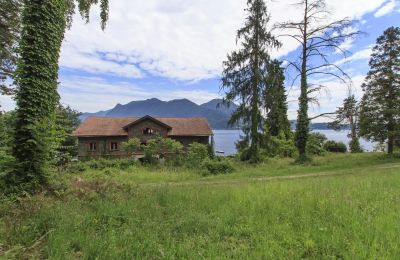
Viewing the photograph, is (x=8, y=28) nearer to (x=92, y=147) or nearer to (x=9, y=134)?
(x=9, y=134)

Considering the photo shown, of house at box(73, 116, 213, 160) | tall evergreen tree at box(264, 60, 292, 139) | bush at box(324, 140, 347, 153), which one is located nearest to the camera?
tall evergreen tree at box(264, 60, 292, 139)

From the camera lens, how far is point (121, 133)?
38969mm

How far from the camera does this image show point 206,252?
4668 mm

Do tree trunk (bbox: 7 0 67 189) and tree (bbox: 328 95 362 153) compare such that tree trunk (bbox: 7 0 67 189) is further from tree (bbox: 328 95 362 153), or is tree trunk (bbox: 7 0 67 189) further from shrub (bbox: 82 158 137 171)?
tree (bbox: 328 95 362 153)

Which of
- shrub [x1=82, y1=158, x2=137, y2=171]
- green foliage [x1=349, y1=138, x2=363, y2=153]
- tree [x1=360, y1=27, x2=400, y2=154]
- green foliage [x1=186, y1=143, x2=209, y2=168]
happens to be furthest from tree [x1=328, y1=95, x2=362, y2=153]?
shrub [x1=82, y1=158, x2=137, y2=171]

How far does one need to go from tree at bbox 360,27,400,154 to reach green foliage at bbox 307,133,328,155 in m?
6.51

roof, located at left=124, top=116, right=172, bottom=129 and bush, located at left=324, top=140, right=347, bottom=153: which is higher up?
roof, located at left=124, top=116, right=172, bottom=129

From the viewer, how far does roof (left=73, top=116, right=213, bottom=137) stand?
38594mm

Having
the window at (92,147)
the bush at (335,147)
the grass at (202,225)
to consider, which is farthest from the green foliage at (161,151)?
the bush at (335,147)

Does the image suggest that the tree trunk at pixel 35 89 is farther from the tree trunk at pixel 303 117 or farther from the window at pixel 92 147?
the window at pixel 92 147

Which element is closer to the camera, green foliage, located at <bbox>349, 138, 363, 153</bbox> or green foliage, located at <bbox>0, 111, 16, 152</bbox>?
green foliage, located at <bbox>0, 111, 16, 152</bbox>

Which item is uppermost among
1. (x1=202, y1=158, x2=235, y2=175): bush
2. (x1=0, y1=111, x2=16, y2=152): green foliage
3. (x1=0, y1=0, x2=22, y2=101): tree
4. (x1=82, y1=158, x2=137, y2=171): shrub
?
(x1=0, y1=0, x2=22, y2=101): tree

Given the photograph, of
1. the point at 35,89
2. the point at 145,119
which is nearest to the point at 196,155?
the point at 145,119

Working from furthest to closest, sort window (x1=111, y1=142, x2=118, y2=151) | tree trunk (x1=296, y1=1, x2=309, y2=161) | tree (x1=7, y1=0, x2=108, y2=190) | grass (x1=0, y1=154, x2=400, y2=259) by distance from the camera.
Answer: window (x1=111, y1=142, x2=118, y2=151) < tree trunk (x1=296, y1=1, x2=309, y2=161) < tree (x1=7, y1=0, x2=108, y2=190) < grass (x1=0, y1=154, x2=400, y2=259)
